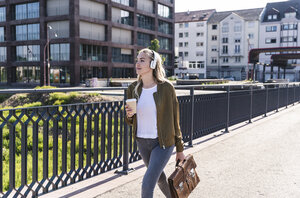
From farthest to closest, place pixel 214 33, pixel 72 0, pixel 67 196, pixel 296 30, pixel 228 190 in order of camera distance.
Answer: pixel 214 33, pixel 296 30, pixel 72 0, pixel 228 190, pixel 67 196

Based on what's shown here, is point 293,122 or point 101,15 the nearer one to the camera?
point 293,122

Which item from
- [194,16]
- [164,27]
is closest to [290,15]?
[194,16]

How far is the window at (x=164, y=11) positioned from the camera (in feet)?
198

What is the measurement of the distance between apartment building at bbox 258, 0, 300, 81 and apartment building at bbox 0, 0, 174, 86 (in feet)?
113

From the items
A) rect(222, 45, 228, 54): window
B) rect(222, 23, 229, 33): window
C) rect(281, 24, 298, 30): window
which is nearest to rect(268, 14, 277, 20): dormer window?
rect(281, 24, 298, 30): window

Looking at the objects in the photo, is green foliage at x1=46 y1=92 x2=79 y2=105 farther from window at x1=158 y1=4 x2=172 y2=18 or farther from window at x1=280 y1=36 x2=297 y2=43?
window at x1=280 y1=36 x2=297 y2=43

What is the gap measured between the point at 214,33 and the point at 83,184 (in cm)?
8122

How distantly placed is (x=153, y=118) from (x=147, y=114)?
7 cm

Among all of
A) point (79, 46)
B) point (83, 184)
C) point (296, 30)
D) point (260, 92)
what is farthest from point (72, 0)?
point (296, 30)

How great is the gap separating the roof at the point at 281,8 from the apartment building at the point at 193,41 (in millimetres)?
12434

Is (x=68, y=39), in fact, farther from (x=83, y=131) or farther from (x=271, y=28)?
(x=271, y=28)

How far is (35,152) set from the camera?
4.00 meters

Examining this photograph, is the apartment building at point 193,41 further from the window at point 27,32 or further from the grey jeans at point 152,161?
the grey jeans at point 152,161

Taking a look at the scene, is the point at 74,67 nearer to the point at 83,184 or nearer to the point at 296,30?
the point at 83,184
